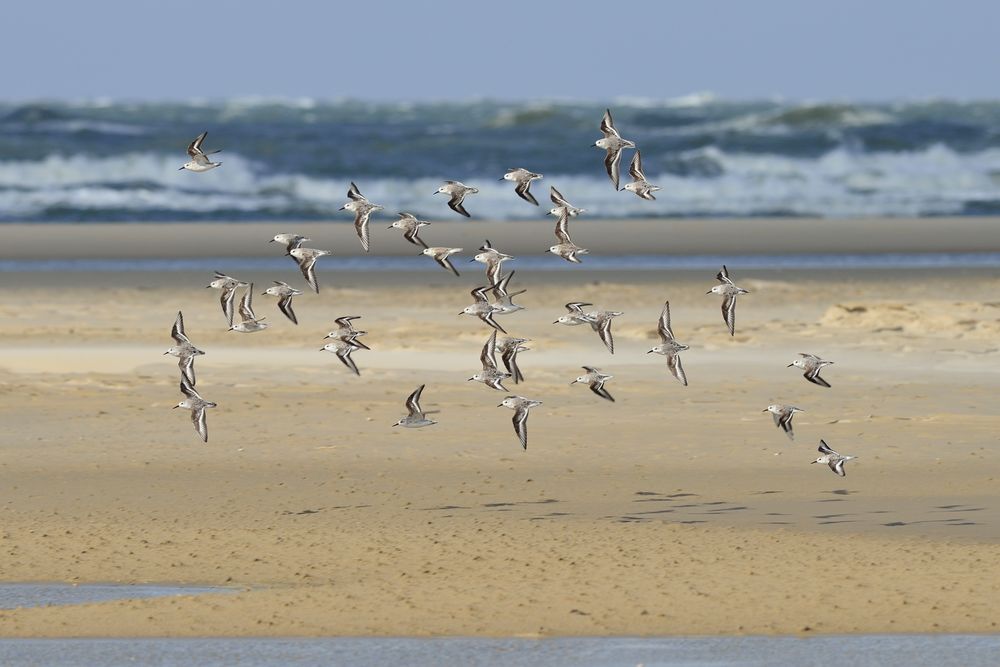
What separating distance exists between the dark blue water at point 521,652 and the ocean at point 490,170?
35.5 m

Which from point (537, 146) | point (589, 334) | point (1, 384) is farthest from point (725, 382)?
point (537, 146)

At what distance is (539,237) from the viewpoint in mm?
39094

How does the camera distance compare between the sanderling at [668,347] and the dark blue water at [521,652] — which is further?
the sanderling at [668,347]

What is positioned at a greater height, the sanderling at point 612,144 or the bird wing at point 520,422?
the sanderling at point 612,144

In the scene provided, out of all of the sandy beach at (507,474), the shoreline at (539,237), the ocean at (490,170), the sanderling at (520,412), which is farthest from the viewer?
the ocean at (490,170)

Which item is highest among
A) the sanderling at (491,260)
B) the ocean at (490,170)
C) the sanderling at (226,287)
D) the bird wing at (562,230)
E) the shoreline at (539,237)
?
the ocean at (490,170)

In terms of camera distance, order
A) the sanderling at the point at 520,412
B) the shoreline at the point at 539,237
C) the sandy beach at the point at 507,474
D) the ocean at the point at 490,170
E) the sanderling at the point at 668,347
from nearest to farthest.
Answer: the sandy beach at the point at 507,474 → the sanderling at the point at 520,412 → the sanderling at the point at 668,347 → the shoreline at the point at 539,237 → the ocean at the point at 490,170

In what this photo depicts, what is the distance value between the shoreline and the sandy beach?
8514 mm

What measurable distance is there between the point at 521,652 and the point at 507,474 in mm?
5011

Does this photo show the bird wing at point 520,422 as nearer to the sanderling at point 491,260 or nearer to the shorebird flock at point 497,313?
the shorebird flock at point 497,313

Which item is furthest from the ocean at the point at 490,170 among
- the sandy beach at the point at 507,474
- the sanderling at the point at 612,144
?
the sanderling at the point at 612,144

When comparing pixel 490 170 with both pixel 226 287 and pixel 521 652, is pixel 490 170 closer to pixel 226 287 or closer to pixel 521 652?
pixel 226 287

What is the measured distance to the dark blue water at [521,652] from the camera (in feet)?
32.0

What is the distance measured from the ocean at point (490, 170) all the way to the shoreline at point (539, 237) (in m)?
3.37
